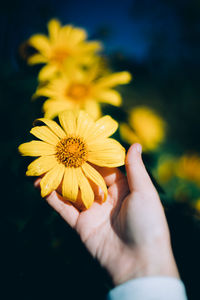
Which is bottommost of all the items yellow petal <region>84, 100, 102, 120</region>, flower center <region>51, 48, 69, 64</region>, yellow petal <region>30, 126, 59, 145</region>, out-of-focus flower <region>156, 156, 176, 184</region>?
out-of-focus flower <region>156, 156, 176, 184</region>

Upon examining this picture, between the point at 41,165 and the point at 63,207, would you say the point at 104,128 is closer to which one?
the point at 41,165

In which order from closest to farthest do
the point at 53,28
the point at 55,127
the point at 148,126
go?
the point at 55,127, the point at 53,28, the point at 148,126

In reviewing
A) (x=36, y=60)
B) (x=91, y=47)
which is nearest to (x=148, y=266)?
(x=36, y=60)

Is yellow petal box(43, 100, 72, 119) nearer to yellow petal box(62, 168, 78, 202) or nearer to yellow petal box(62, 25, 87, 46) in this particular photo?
yellow petal box(62, 168, 78, 202)

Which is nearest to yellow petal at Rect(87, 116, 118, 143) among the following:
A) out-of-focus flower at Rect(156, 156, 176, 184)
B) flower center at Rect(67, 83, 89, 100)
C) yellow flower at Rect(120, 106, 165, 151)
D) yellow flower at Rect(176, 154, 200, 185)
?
flower center at Rect(67, 83, 89, 100)

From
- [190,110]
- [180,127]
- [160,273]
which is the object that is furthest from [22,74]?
[190,110]

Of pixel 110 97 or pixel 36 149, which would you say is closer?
pixel 36 149

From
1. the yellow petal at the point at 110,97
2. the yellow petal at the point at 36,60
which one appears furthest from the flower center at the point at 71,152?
the yellow petal at the point at 36,60
